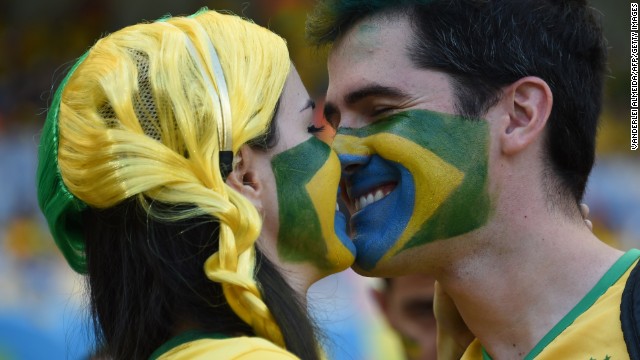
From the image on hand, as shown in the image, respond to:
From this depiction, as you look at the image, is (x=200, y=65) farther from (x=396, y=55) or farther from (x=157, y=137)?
(x=396, y=55)

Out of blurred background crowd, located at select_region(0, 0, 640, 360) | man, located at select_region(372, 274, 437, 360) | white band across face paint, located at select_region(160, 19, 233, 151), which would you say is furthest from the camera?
blurred background crowd, located at select_region(0, 0, 640, 360)

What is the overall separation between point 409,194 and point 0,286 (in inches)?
220

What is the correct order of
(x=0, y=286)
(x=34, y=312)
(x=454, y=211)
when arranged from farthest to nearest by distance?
(x=0, y=286) → (x=34, y=312) → (x=454, y=211)

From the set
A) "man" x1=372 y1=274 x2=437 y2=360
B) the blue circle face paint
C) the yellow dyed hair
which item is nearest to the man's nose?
the blue circle face paint

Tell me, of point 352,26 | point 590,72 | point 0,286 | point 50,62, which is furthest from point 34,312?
point 590,72

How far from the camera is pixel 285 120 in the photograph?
2.70 meters

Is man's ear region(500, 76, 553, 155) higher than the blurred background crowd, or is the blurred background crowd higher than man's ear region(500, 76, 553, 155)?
man's ear region(500, 76, 553, 155)

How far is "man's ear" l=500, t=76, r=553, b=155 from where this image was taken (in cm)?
300

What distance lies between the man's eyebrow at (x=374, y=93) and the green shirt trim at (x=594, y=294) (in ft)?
2.74

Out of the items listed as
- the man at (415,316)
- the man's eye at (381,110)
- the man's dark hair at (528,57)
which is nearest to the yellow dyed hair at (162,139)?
the man's eye at (381,110)

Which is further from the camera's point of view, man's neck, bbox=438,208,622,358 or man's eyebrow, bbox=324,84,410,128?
man's eyebrow, bbox=324,84,410,128

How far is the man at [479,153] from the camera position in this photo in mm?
2982

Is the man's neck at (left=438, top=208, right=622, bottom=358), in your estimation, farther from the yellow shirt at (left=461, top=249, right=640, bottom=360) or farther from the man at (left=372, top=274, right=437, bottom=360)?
the man at (left=372, top=274, right=437, bottom=360)

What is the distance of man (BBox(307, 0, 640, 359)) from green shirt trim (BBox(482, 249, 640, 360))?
0.31 ft
